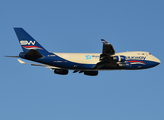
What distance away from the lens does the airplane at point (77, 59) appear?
40.4m

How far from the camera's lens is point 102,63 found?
42.7 meters

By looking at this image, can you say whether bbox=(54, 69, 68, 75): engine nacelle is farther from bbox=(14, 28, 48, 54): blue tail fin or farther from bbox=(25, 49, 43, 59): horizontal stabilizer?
bbox=(25, 49, 43, 59): horizontal stabilizer

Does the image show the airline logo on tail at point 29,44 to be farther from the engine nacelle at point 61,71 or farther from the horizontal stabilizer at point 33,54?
the engine nacelle at point 61,71

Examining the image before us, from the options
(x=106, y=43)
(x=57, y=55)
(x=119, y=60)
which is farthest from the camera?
(x=57, y=55)

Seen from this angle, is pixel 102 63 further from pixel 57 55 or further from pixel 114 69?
pixel 57 55

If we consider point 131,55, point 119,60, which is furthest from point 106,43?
point 131,55

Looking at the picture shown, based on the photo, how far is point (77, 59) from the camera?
1730 inches

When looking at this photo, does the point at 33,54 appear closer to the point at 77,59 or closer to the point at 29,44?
the point at 29,44

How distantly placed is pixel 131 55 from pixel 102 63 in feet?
22.6

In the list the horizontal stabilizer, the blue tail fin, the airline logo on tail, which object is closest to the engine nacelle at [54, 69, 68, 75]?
the airline logo on tail

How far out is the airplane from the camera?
4042cm

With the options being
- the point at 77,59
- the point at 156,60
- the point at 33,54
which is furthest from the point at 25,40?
the point at 156,60

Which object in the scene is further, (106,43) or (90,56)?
(90,56)

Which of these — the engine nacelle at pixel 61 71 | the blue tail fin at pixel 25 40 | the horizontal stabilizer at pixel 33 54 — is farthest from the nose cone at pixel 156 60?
the blue tail fin at pixel 25 40
